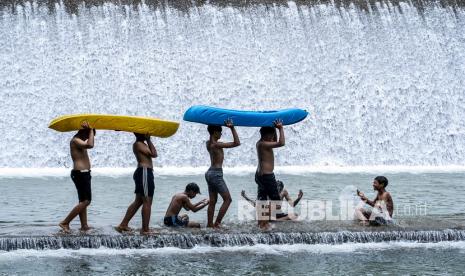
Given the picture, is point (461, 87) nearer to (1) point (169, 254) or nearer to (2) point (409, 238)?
(2) point (409, 238)

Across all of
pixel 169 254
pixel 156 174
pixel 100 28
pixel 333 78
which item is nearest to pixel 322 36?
pixel 333 78

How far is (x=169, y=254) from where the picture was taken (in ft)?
32.3

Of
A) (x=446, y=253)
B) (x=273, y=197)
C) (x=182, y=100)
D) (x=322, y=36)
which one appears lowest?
(x=446, y=253)

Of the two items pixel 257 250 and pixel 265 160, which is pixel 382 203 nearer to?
pixel 265 160

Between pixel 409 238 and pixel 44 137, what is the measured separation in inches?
517

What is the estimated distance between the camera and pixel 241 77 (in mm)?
24750

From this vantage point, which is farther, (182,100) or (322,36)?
(322,36)

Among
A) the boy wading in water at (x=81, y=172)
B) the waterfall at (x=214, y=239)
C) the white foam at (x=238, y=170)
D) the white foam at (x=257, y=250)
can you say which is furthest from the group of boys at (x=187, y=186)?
the white foam at (x=238, y=170)

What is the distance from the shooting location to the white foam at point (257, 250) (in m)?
9.67

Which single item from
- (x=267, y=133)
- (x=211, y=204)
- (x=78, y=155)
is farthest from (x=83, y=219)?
(x=267, y=133)

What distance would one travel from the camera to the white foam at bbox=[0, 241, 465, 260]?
9.67m

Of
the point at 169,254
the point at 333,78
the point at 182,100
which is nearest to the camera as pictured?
the point at 169,254

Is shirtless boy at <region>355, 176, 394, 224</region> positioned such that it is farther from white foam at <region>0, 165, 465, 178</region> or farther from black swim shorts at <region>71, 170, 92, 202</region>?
white foam at <region>0, 165, 465, 178</region>

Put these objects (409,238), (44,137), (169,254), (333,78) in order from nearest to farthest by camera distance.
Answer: (169,254), (409,238), (44,137), (333,78)
